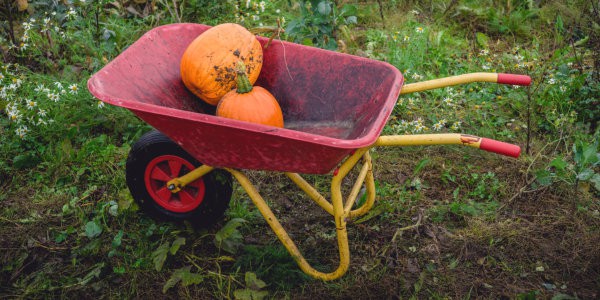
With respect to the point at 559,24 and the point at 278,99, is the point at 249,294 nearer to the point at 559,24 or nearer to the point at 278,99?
the point at 278,99

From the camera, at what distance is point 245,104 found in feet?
6.85

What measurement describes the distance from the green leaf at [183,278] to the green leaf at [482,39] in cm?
295

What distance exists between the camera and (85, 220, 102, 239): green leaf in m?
2.48

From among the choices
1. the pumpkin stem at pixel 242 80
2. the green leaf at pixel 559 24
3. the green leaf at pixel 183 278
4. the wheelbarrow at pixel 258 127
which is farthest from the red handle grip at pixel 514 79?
the green leaf at pixel 559 24

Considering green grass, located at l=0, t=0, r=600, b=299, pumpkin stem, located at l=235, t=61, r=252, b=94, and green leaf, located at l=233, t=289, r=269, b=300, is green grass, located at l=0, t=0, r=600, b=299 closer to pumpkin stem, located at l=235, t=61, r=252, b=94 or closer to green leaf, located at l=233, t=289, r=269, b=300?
green leaf, located at l=233, t=289, r=269, b=300

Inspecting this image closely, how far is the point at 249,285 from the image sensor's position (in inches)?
86.8

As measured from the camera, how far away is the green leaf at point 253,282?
2188 millimetres

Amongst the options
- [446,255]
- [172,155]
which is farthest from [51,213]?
[446,255]

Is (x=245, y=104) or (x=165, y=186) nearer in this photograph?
(x=245, y=104)

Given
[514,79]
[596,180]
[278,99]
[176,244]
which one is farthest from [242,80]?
[596,180]

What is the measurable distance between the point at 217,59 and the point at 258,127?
2.07 feet

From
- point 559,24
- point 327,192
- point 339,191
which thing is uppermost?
point 339,191

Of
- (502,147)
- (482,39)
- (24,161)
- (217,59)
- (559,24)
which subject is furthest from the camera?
(482,39)

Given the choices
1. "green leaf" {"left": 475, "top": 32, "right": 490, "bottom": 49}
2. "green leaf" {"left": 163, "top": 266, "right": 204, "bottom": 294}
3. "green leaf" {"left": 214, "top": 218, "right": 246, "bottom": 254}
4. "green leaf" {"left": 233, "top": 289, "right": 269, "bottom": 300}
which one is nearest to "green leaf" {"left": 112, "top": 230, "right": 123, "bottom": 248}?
"green leaf" {"left": 163, "top": 266, "right": 204, "bottom": 294}
